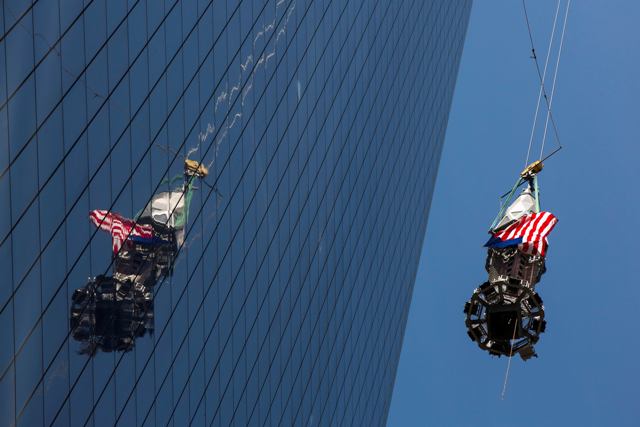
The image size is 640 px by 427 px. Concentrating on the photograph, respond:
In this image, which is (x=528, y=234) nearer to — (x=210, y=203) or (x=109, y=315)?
(x=109, y=315)

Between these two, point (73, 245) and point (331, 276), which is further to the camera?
point (331, 276)

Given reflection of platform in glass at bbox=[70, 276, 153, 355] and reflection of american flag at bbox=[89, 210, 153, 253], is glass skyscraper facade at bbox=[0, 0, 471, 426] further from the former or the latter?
reflection of american flag at bbox=[89, 210, 153, 253]

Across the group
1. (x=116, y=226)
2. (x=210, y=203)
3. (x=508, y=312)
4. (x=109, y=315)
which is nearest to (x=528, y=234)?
(x=508, y=312)

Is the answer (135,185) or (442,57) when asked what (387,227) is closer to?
(442,57)

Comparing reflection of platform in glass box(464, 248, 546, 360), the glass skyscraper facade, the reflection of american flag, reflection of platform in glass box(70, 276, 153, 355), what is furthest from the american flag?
the glass skyscraper facade

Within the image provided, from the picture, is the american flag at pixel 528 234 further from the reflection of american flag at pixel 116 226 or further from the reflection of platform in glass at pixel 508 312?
the reflection of american flag at pixel 116 226

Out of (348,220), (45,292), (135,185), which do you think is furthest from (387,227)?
(45,292)
